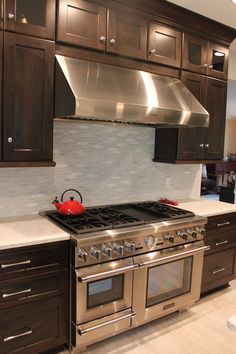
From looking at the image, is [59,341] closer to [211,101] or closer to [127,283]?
A: [127,283]

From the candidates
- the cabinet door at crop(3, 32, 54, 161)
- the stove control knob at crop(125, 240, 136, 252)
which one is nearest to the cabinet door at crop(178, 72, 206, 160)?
the stove control knob at crop(125, 240, 136, 252)

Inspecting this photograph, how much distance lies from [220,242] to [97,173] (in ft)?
4.81

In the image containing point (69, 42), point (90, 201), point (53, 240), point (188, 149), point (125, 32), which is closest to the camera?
point (53, 240)

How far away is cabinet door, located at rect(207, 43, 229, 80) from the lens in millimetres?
3170

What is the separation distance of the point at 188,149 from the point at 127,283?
155cm

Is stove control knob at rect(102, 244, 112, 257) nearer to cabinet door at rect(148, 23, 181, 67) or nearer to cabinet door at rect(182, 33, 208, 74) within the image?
cabinet door at rect(148, 23, 181, 67)

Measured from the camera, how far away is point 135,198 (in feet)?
10.6

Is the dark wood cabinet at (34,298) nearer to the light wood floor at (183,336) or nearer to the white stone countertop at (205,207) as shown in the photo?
the light wood floor at (183,336)

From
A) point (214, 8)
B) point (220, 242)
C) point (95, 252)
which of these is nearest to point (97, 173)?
point (95, 252)

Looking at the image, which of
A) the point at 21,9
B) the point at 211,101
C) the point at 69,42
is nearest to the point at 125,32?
the point at 69,42

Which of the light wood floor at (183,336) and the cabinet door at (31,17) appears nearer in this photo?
the cabinet door at (31,17)

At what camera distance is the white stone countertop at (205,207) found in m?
2.94

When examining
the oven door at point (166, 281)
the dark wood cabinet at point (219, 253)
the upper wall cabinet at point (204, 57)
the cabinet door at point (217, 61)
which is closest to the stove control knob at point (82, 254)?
the oven door at point (166, 281)

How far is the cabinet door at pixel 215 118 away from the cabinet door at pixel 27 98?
5.95 feet
